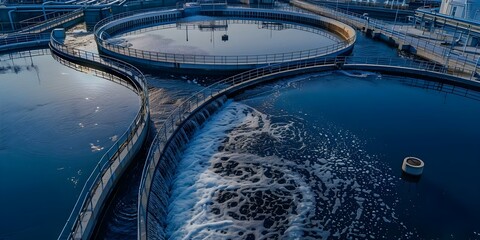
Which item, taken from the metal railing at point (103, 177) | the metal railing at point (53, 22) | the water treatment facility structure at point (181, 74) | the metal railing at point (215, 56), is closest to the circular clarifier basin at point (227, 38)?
the water treatment facility structure at point (181, 74)

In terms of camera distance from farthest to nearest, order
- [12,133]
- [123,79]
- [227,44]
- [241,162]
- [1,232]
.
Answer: [227,44]
[123,79]
[12,133]
[241,162]
[1,232]

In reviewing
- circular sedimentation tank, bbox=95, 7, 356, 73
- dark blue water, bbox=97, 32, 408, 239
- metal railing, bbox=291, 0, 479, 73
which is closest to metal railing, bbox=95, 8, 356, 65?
circular sedimentation tank, bbox=95, 7, 356, 73

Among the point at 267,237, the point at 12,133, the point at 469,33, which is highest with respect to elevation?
the point at 469,33

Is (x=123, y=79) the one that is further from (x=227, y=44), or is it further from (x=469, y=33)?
(x=469, y=33)

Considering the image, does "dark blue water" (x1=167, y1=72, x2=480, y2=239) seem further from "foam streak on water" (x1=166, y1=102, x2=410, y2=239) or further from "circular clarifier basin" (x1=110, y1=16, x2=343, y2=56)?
"circular clarifier basin" (x1=110, y1=16, x2=343, y2=56)

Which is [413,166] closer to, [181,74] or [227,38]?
[181,74]

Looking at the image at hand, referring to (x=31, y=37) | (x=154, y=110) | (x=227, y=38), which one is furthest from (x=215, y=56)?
(x=31, y=37)

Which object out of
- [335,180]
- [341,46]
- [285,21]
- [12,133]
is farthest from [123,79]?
[285,21]
